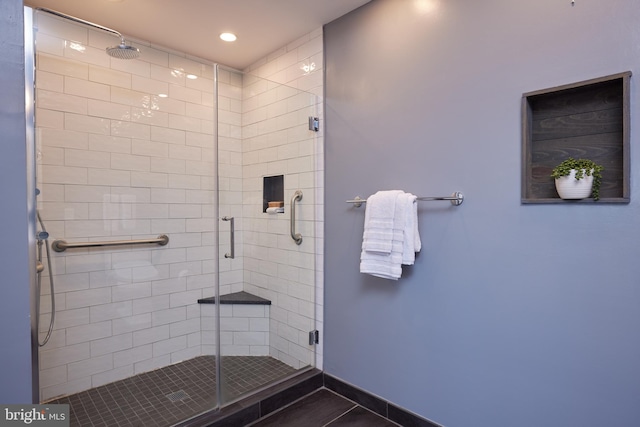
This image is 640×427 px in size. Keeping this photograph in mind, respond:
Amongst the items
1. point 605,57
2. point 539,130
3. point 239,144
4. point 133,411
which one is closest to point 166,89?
point 239,144

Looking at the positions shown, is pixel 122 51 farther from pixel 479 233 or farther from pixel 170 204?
pixel 479 233

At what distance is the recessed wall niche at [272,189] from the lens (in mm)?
2410

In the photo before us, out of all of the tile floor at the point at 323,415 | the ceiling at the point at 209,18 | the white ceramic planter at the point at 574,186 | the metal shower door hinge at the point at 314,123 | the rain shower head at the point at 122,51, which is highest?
the ceiling at the point at 209,18

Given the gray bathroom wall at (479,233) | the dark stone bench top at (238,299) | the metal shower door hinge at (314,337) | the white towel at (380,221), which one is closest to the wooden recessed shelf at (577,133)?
the gray bathroom wall at (479,233)

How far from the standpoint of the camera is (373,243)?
1.88m

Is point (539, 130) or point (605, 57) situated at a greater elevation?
point (605, 57)

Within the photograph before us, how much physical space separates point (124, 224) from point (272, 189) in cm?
98

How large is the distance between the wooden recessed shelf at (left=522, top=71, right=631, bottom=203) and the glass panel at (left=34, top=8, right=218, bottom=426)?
6.09 feet

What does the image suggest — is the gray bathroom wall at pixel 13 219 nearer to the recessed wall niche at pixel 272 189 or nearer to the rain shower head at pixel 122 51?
the rain shower head at pixel 122 51

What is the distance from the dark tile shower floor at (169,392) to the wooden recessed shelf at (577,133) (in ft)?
6.37

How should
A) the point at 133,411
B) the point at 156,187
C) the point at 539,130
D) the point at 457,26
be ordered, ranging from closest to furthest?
the point at 539,130 → the point at 457,26 → the point at 133,411 → the point at 156,187

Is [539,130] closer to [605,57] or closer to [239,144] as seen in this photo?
[605,57]

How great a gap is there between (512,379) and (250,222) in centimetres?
173

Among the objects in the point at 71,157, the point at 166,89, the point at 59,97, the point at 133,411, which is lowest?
the point at 133,411
